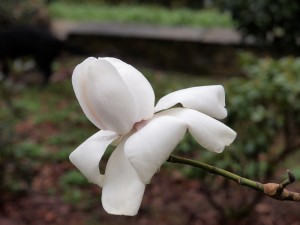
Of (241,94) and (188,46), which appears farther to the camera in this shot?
(188,46)

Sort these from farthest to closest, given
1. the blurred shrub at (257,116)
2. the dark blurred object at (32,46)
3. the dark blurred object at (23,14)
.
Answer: the dark blurred object at (23,14)
the dark blurred object at (32,46)
the blurred shrub at (257,116)

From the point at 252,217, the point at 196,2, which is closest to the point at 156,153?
the point at 252,217

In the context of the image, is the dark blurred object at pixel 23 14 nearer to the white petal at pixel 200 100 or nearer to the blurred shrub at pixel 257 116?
the blurred shrub at pixel 257 116

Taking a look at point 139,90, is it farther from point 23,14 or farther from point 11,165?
point 23,14

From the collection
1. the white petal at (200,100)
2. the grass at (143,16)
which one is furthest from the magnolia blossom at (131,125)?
the grass at (143,16)

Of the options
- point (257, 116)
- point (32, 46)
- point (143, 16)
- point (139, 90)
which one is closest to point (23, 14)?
point (32, 46)

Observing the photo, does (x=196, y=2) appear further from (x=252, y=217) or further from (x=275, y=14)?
(x=252, y=217)
